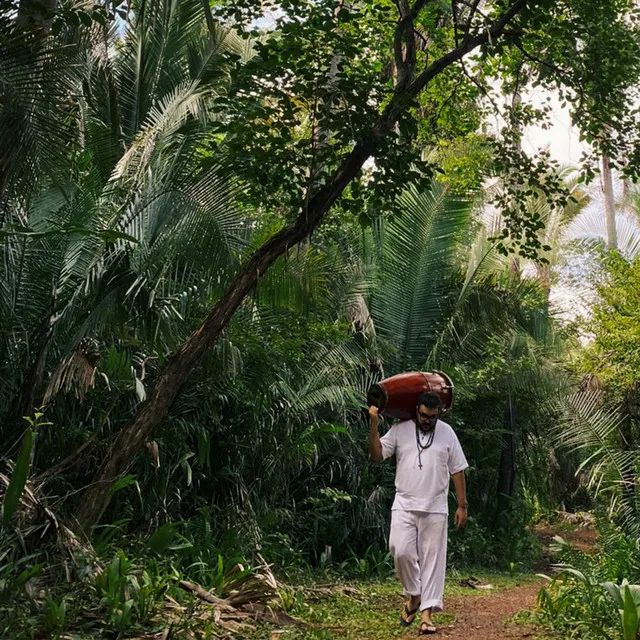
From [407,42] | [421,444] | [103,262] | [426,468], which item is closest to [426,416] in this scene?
[421,444]

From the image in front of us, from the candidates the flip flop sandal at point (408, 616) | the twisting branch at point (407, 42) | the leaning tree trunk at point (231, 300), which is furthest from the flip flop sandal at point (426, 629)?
the twisting branch at point (407, 42)

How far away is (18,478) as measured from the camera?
5.77 m

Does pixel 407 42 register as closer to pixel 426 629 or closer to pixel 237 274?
pixel 237 274

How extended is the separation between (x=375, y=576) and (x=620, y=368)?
164 inches

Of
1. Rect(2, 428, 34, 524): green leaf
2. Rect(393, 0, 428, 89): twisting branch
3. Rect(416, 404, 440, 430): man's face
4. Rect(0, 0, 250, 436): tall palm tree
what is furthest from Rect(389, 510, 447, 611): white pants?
Rect(393, 0, 428, 89): twisting branch

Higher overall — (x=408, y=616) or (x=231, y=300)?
(x=231, y=300)

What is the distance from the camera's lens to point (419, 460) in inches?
277

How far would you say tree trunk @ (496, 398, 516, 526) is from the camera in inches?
611

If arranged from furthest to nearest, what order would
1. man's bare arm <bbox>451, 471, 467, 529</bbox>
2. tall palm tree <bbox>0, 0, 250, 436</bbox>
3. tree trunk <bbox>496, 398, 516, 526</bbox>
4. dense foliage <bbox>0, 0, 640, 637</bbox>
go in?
tree trunk <bbox>496, 398, 516, 526</bbox> < tall palm tree <bbox>0, 0, 250, 436</bbox> < man's bare arm <bbox>451, 471, 467, 529</bbox> < dense foliage <bbox>0, 0, 640, 637</bbox>

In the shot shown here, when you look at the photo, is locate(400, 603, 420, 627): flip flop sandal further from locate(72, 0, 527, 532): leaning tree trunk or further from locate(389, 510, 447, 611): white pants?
locate(72, 0, 527, 532): leaning tree trunk

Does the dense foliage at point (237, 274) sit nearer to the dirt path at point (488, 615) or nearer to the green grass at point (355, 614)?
the green grass at point (355, 614)

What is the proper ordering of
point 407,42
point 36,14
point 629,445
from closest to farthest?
point 36,14, point 407,42, point 629,445

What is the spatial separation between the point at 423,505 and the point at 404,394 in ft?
3.05

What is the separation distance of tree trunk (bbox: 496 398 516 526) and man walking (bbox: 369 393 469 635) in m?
8.48
